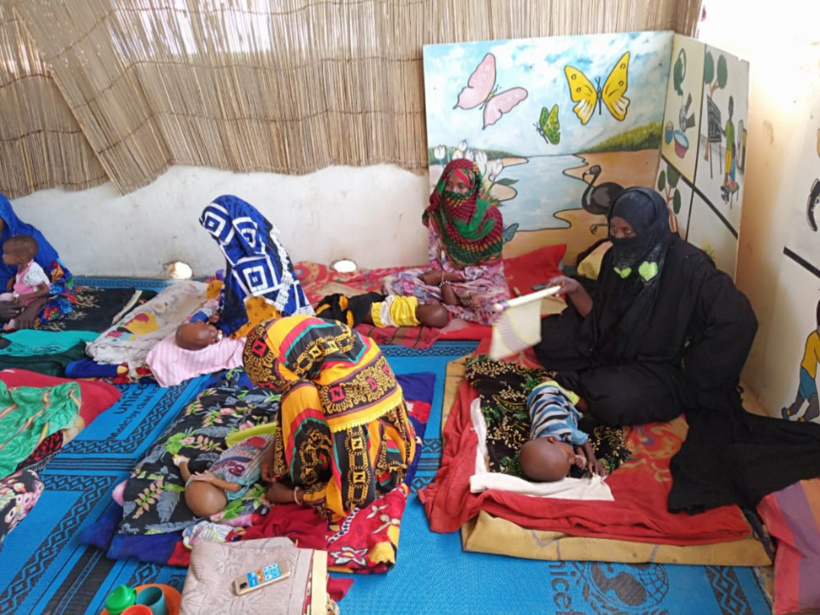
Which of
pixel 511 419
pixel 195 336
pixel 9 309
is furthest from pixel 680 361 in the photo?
pixel 9 309

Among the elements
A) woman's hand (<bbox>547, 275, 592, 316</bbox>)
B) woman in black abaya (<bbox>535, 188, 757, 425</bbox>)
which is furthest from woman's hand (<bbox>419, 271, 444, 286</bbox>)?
woman in black abaya (<bbox>535, 188, 757, 425</bbox>)

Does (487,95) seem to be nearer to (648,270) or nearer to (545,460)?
(648,270)

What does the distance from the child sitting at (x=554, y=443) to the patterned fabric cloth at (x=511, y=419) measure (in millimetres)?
70

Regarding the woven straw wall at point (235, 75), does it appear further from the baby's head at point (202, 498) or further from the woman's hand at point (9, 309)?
the baby's head at point (202, 498)

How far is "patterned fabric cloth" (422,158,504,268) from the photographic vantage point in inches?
142

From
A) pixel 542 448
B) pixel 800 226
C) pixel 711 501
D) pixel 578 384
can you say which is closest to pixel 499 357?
pixel 578 384

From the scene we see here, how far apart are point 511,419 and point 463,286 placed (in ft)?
4.01

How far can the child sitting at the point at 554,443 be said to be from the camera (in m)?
2.38

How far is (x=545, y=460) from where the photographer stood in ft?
7.78

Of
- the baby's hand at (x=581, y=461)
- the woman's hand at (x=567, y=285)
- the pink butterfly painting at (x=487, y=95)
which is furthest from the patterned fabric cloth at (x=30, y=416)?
the pink butterfly painting at (x=487, y=95)

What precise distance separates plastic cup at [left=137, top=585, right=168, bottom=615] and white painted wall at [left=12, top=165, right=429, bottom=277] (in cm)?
274

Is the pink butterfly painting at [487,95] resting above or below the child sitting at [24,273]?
above

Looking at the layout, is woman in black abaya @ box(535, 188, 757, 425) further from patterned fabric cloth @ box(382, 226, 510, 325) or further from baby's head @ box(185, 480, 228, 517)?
baby's head @ box(185, 480, 228, 517)

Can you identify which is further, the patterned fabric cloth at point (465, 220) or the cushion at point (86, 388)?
the patterned fabric cloth at point (465, 220)
